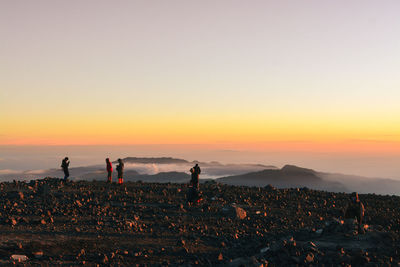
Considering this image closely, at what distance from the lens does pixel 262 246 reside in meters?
16.3

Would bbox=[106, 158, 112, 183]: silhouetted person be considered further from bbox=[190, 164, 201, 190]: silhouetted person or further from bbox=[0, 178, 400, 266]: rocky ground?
bbox=[190, 164, 201, 190]: silhouetted person

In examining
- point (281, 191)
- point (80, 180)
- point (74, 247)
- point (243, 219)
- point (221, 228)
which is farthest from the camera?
point (80, 180)

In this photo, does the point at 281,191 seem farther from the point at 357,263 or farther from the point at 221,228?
the point at 357,263

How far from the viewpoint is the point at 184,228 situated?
18.8 metres

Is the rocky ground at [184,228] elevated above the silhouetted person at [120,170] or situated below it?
below

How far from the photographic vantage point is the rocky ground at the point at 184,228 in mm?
13758

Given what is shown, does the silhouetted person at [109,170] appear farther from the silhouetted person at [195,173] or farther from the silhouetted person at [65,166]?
the silhouetted person at [195,173]

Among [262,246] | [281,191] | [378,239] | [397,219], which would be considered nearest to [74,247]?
[262,246]

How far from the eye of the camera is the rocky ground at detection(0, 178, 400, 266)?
45.1 feet

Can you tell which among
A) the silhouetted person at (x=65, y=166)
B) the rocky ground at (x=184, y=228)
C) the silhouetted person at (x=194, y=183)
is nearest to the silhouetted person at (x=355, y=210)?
the rocky ground at (x=184, y=228)

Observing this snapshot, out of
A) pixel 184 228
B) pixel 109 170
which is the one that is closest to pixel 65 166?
pixel 109 170

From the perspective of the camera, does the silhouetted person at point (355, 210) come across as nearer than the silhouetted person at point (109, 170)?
Yes

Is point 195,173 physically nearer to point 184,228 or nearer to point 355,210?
point 184,228

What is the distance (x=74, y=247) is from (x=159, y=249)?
2.96m
